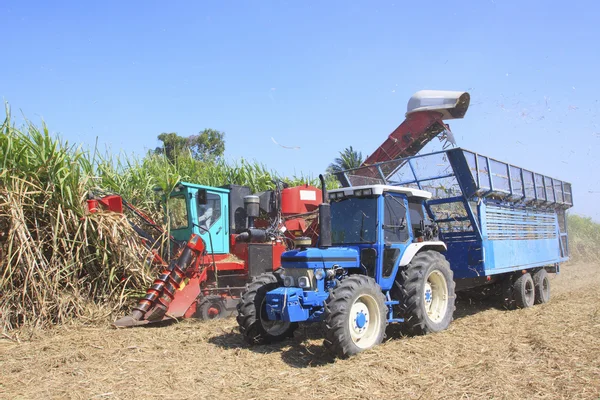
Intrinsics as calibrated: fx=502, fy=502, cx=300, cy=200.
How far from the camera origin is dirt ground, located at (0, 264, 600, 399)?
13.5 ft

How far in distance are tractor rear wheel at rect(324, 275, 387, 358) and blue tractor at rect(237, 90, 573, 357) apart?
11 millimetres

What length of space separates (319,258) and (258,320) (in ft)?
3.31

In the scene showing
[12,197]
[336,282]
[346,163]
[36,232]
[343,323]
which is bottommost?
[343,323]

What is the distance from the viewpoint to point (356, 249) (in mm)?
6078

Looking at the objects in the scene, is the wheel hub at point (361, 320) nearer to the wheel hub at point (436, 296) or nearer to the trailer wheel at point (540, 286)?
the wheel hub at point (436, 296)

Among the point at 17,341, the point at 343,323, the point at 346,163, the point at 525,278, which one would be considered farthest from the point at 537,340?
the point at 346,163

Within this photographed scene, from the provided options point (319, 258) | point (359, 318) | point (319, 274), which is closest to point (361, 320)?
point (359, 318)

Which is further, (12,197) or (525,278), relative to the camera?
(525,278)

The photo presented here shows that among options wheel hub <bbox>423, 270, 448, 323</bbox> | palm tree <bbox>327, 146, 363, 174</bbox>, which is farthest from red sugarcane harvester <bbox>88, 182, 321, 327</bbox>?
palm tree <bbox>327, 146, 363, 174</bbox>

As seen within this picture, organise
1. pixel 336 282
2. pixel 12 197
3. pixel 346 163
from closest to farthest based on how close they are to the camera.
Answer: pixel 336 282 → pixel 12 197 → pixel 346 163

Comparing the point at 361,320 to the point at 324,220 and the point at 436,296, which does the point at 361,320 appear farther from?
the point at 436,296

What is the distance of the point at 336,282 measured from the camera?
551 centimetres

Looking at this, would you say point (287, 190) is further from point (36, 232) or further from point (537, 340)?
point (537, 340)

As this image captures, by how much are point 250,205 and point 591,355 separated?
225 inches
